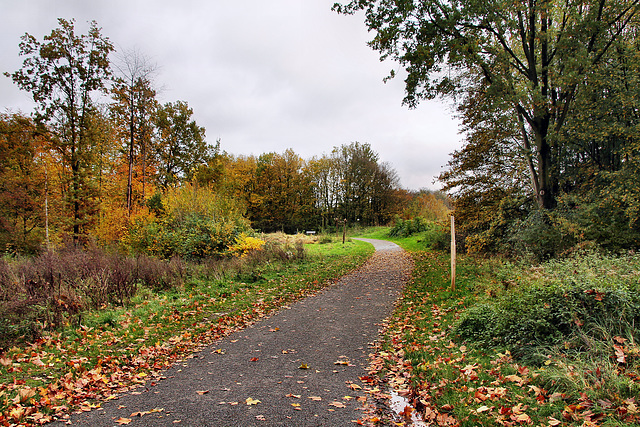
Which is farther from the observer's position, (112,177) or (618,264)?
(112,177)

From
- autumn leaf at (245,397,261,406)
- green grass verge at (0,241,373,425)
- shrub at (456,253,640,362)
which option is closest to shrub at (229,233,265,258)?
green grass verge at (0,241,373,425)

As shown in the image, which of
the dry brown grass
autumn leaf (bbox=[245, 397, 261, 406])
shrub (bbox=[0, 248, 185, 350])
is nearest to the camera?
autumn leaf (bbox=[245, 397, 261, 406])

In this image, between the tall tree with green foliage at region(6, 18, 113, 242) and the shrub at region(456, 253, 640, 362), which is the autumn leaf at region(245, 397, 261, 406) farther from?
the tall tree with green foliage at region(6, 18, 113, 242)

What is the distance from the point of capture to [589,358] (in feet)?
12.6

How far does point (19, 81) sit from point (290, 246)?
618 inches

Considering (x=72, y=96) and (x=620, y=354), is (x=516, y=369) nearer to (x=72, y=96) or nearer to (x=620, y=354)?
(x=620, y=354)

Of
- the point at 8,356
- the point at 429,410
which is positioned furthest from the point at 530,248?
the point at 8,356

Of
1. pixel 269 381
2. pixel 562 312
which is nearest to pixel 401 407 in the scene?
pixel 269 381

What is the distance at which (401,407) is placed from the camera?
12.0 ft

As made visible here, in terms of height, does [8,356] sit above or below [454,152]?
below

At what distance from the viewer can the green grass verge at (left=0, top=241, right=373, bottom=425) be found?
12.3ft

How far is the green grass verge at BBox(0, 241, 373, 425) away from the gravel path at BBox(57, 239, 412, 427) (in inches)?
16.2

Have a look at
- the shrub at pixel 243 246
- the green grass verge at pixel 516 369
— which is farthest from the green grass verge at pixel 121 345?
the shrub at pixel 243 246

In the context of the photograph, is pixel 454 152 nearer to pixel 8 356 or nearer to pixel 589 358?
pixel 589 358
